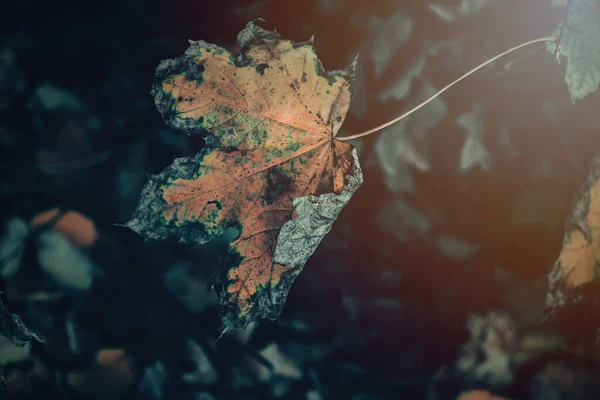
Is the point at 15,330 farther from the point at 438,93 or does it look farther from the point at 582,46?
the point at 582,46

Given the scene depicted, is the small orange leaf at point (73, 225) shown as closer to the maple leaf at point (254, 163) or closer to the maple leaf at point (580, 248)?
the maple leaf at point (254, 163)

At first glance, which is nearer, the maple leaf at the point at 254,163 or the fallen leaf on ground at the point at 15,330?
the maple leaf at the point at 254,163

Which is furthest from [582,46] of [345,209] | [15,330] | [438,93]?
[15,330]

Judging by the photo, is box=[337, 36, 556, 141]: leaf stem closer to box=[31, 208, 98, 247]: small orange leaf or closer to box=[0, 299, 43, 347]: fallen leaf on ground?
box=[31, 208, 98, 247]: small orange leaf

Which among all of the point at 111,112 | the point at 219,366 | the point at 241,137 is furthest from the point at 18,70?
the point at 219,366

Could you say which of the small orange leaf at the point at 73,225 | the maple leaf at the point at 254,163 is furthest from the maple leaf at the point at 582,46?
the small orange leaf at the point at 73,225

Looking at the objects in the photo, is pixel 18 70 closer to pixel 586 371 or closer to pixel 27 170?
pixel 27 170

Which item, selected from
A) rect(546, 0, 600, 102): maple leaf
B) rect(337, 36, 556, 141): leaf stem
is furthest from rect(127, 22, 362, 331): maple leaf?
rect(546, 0, 600, 102): maple leaf
